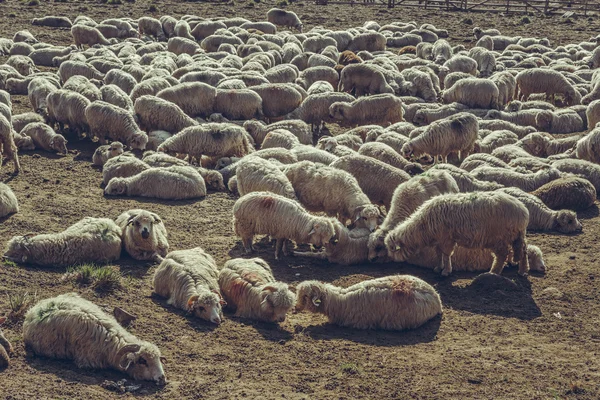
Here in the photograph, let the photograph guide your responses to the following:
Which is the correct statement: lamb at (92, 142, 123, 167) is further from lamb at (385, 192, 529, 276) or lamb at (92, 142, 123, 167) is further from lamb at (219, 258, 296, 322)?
lamb at (385, 192, 529, 276)

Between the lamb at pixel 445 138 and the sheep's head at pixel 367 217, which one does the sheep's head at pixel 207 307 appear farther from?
the lamb at pixel 445 138

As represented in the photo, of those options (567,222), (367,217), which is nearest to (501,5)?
(567,222)

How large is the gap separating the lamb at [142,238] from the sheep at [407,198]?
2816 mm

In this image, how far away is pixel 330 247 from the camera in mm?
11055

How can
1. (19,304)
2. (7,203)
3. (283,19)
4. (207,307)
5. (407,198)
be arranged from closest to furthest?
(19,304) < (207,307) < (407,198) < (7,203) < (283,19)

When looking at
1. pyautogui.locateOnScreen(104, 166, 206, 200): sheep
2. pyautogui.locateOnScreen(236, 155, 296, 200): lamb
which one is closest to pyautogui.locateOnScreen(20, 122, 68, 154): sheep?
pyautogui.locateOnScreen(104, 166, 206, 200): sheep

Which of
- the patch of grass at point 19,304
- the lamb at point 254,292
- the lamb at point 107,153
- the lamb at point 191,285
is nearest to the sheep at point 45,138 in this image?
the lamb at point 107,153

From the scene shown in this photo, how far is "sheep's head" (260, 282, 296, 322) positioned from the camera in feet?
29.4

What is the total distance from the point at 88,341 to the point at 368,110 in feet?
37.2

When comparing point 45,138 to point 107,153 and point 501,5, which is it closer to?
point 107,153

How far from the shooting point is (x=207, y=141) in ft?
50.1

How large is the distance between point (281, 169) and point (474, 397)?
247 inches

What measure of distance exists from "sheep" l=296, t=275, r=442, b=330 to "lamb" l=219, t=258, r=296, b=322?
0.33m

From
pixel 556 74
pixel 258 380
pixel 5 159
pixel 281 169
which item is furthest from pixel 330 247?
pixel 556 74
